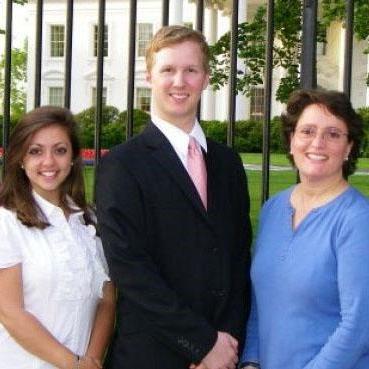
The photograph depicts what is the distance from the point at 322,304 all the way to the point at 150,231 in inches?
25.4

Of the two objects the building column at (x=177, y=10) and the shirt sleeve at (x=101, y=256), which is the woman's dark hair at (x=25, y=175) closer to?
the shirt sleeve at (x=101, y=256)

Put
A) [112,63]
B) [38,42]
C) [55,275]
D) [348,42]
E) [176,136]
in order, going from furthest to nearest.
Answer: [112,63]
[38,42]
[348,42]
[176,136]
[55,275]

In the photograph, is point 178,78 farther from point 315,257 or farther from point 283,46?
point 283,46

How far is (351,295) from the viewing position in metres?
2.56

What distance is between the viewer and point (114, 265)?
2.79m

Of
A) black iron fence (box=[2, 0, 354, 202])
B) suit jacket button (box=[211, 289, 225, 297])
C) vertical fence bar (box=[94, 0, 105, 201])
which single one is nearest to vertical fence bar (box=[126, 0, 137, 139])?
black iron fence (box=[2, 0, 354, 202])

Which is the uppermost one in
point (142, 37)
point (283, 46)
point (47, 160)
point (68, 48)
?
point (142, 37)

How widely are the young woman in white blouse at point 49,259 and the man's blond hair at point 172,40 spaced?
0.42 meters

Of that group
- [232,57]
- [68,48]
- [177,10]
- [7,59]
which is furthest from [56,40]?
[232,57]

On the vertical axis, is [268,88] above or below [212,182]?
above

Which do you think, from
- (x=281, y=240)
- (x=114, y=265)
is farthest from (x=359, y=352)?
(x=114, y=265)

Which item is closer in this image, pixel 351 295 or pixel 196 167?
pixel 351 295

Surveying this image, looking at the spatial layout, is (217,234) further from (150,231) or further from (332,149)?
(332,149)

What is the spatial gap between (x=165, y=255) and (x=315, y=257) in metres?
0.54
